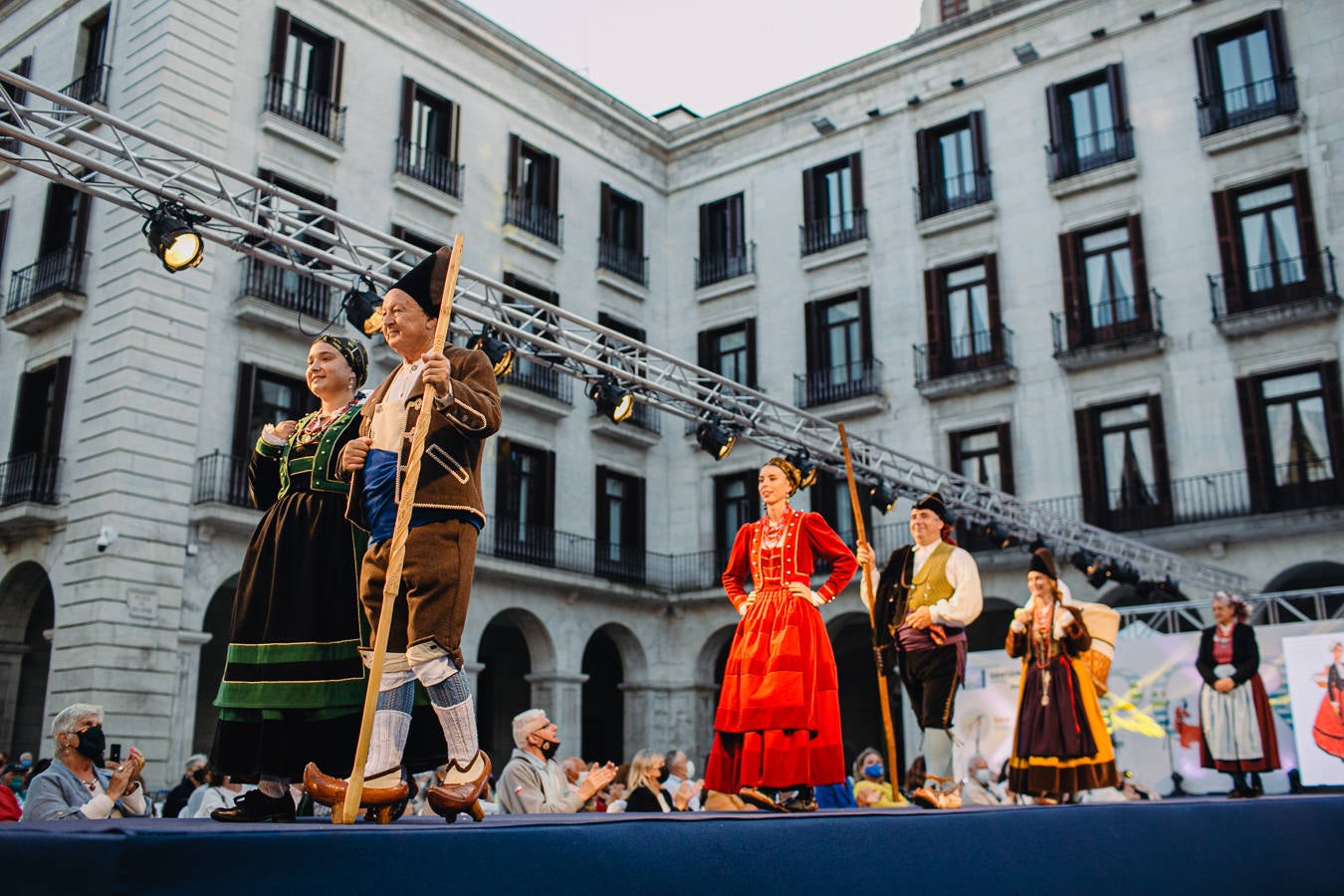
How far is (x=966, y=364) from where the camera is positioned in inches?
834

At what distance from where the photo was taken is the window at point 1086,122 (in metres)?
20.4

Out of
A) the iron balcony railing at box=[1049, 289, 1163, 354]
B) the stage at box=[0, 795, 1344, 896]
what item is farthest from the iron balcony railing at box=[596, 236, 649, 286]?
the stage at box=[0, 795, 1344, 896]

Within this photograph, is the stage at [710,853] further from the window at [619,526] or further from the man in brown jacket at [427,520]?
the window at [619,526]

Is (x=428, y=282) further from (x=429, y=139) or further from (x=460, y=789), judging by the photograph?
(x=429, y=139)

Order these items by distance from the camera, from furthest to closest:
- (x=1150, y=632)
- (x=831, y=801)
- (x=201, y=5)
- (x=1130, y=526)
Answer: (x=1130, y=526)
(x=201, y=5)
(x=1150, y=632)
(x=831, y=801)

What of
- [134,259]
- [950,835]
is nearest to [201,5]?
[134,259]

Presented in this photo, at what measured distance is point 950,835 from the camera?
4.08m

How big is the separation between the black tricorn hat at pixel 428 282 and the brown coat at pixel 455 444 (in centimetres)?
23

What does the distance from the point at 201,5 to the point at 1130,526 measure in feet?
53.3

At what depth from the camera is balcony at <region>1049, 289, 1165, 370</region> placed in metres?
19.3

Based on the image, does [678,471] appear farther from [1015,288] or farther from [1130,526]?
[1130,526]

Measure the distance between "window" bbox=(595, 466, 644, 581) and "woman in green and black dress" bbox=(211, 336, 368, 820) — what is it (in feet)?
60.0

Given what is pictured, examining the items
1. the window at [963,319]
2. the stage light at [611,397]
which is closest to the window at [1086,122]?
the window at [963,319]

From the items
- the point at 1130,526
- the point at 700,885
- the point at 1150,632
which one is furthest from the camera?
the point at 1130,526
